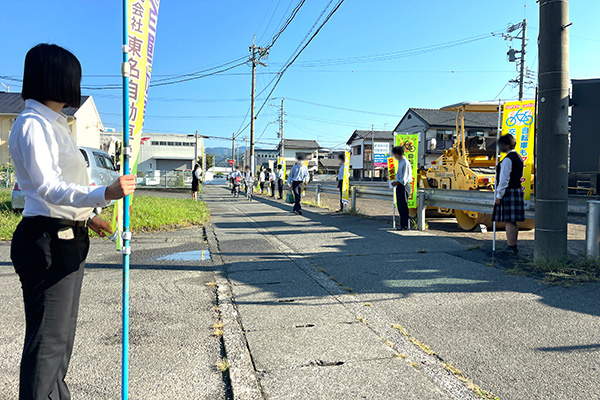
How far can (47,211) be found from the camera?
182 cm

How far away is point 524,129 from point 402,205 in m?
2.61

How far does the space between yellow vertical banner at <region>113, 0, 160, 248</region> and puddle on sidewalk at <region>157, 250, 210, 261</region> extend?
3.01 m

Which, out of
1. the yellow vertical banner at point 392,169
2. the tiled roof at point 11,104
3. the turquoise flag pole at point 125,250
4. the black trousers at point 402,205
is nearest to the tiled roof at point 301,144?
the tiled roof at point 11,104

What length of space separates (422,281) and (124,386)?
3.29 m

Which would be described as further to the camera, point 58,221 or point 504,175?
point 504,175

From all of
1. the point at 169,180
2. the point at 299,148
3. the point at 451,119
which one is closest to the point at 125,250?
the point at 169,180

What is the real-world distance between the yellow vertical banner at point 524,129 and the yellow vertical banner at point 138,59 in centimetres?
576

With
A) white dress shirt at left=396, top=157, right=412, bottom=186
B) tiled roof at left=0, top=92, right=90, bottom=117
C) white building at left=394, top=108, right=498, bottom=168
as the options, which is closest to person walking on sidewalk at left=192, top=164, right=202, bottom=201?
white dress shirt at left=396, top=157, right=412, bottom=186

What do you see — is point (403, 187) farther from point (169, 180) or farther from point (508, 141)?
point (169, 180)

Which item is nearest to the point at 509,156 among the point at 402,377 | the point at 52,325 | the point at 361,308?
the point at 361,308

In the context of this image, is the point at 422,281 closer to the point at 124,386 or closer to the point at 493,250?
the point at 493,250

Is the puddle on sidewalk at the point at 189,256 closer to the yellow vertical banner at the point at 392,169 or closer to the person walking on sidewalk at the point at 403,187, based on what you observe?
the person walking on sidewalk at the point at 403,187

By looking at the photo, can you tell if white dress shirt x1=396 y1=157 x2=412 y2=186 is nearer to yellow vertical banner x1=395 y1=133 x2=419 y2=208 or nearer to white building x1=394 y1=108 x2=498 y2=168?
yellow vertical banner x1=395 y1=133 x2=419 y2=208

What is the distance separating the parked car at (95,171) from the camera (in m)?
9.34
